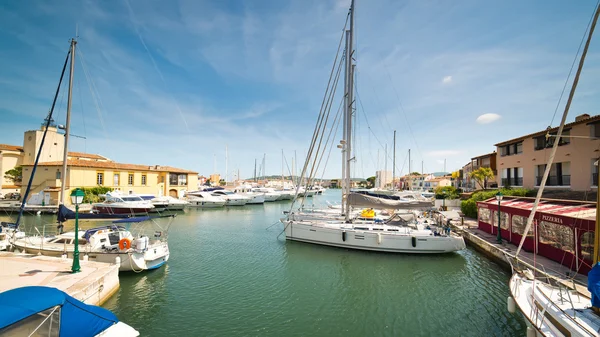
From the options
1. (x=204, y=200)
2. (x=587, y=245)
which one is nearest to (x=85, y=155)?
(x=204, y=200)

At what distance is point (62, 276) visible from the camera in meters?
9.34

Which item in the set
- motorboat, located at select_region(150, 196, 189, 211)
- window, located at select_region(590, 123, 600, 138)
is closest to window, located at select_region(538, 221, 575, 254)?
window, located at select_region(590, 123, 600, 138)

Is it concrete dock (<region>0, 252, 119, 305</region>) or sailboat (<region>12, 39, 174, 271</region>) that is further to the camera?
sailboat (<region>12, 39, 174, 271</region>)

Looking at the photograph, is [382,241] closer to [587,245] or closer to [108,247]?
[587,245]

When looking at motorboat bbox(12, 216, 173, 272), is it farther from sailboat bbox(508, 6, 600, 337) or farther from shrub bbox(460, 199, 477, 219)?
shrub bbox(460, 199, 477, 219)

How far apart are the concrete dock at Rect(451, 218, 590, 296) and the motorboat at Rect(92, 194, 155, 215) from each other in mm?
35648

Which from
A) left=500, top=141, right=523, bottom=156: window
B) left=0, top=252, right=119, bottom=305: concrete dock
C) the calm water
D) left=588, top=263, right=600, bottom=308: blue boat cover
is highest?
left=500, top=141, right=523, bottom=156: window

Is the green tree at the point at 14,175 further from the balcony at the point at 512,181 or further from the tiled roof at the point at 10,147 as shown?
the balcony at the point at 512,181

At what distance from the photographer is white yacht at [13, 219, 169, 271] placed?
1220 cm

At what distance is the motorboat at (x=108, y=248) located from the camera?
40.0ft

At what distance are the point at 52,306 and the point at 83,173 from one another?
41524 mm

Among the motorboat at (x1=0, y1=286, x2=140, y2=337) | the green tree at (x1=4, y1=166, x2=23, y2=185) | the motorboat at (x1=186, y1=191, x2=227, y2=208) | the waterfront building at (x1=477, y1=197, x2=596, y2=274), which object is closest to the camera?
the motorboat at (x1=0, y1=286, x2=140, y2=337)

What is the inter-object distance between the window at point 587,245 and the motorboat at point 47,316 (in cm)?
1645

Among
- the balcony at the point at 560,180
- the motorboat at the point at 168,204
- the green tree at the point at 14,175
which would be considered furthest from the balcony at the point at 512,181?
the green tree at the point at 14,175
